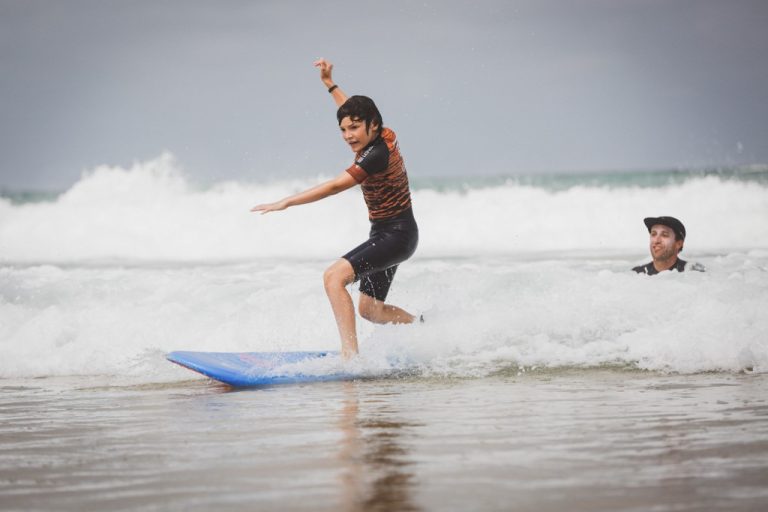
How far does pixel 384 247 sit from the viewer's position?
6.36m

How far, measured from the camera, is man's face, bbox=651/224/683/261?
775cm

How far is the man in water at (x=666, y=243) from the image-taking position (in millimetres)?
7719

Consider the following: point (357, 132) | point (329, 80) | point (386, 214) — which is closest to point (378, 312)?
point (386, 214)

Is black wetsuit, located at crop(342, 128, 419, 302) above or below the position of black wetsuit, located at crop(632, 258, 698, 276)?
above

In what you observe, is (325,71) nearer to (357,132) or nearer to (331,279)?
(357,132)

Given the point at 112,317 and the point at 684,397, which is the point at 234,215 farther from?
the point at 684,397

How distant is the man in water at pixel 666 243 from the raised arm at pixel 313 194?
2801 mm

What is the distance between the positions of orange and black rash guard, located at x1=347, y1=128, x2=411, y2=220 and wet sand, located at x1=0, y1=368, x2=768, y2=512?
3.88 feet

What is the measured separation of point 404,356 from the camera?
6789mm

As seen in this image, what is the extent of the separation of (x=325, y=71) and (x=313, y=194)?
142 cm

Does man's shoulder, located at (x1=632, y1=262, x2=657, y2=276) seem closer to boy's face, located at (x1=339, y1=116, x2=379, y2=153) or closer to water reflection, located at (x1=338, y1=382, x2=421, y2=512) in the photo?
boy's face, located at (x1=339, y1=116, x2=379, y2=153)

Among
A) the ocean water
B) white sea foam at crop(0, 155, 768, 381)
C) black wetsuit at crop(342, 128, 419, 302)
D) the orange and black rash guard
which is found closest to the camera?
the ocean water

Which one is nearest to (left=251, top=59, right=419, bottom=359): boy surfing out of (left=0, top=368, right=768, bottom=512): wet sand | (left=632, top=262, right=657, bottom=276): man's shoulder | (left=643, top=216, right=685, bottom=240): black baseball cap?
(left=0, top=368, right=768, bottom=512): wet sand

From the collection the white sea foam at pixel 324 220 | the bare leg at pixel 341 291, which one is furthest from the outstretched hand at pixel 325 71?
the white sea foam at pixel 324 220
